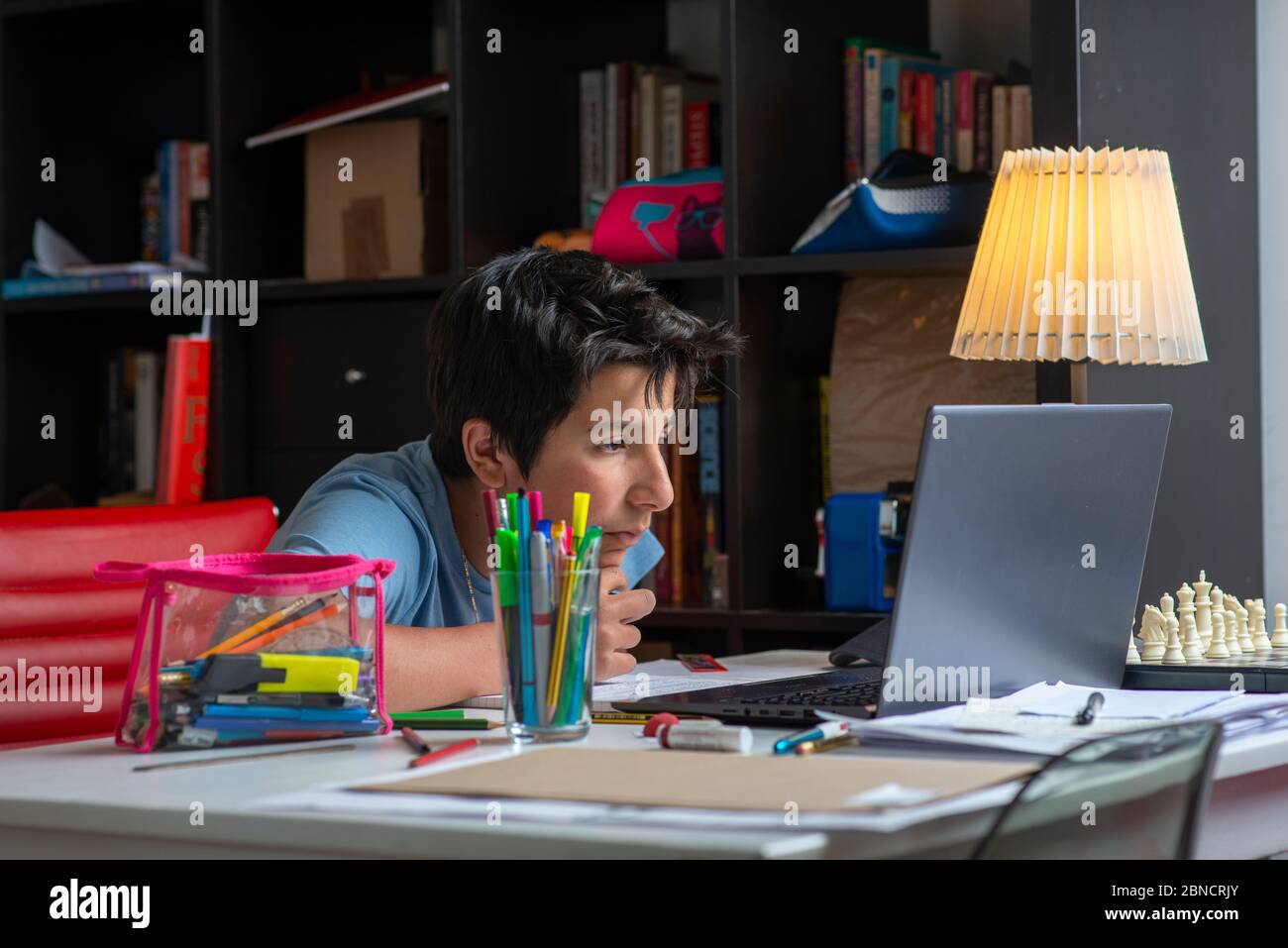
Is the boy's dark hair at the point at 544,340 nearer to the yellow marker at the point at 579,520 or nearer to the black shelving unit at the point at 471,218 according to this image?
the yellow marker at the point at 579,520

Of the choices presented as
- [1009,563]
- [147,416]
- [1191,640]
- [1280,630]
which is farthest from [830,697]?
[147,416]

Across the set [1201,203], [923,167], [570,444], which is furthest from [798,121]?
[570,444]

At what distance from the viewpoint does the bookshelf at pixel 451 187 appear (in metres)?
2.38

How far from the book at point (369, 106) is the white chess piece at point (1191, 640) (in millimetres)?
1457

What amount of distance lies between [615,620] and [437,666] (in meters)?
0.18

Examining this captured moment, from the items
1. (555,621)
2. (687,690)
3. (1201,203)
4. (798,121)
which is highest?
(798,121)

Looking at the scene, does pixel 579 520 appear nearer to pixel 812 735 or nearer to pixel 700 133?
pixel 812 735

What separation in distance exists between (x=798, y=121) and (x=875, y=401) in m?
0.43

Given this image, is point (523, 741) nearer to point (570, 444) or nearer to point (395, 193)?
point (570, 444)

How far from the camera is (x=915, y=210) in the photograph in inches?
89.4

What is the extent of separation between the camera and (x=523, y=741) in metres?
1.15

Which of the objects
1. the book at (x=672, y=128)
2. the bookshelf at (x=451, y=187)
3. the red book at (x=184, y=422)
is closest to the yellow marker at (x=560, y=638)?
the bookshelf at (x=451, y=187)

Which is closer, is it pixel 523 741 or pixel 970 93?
pixel 523 741

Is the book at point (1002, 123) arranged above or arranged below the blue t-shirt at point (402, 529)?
above
